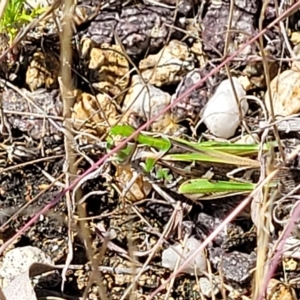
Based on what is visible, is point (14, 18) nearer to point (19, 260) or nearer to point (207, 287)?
point (19, 260)

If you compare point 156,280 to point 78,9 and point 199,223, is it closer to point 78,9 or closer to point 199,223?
point 199,223

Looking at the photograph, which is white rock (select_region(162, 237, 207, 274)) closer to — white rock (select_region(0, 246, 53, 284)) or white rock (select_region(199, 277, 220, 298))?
white rock (select_region(199, 277, 220, 298))

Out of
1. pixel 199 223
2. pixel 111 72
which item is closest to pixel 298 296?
pixel 199 223

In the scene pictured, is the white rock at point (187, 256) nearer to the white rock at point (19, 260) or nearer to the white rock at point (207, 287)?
the white rock at point (207, 287)

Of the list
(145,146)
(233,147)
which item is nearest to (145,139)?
(145,146)

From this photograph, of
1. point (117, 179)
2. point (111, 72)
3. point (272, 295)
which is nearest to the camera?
point (272, 295)

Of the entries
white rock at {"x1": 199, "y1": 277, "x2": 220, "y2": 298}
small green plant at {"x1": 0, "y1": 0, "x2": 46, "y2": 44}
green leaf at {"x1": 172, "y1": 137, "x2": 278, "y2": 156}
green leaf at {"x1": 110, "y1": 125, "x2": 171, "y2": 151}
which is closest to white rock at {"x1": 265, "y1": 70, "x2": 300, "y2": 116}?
green leaf at {"x1": 172, "y1": 137, "x2": 278, "y2": 156}

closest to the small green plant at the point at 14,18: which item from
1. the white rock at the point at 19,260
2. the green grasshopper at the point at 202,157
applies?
the green grasshopper at the point at 202,157
